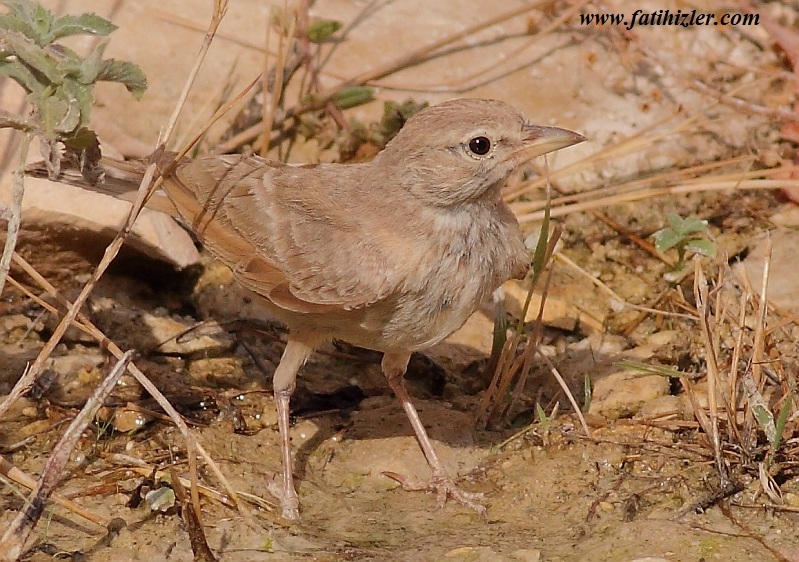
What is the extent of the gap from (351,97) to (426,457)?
233 cm

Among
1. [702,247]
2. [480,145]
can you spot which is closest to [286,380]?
[480,145]

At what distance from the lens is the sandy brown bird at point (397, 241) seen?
3836mm

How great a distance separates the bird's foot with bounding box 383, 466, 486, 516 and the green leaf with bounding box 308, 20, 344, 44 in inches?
107

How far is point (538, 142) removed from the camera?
3.83 meters

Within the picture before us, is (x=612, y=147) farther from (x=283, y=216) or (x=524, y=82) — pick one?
(x=283, y=216)

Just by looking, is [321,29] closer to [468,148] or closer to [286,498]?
[468,148]

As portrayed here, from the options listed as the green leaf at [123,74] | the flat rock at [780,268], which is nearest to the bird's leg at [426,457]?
the green leaf at [123,74]

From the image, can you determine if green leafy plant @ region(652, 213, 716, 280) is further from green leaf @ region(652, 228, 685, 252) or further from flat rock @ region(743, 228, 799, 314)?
flat rock @ region(743, 228, 799, 314)

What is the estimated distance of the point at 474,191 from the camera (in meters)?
3.92

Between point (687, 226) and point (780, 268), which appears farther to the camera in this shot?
point (780, 268)

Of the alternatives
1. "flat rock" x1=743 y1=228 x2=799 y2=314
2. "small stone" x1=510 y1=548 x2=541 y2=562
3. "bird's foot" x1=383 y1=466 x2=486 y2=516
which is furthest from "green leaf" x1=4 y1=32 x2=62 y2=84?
"flat rock" x1=743 y1=228 x2=799 y2=314

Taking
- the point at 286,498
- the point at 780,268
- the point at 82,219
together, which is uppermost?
the point at 780,268

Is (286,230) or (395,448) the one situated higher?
(286,230)

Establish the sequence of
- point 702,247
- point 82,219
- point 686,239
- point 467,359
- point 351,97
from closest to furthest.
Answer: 1. point 82,219
2. point 702,247
3. point 686,239
4. point 467,359
5. point 351,97
